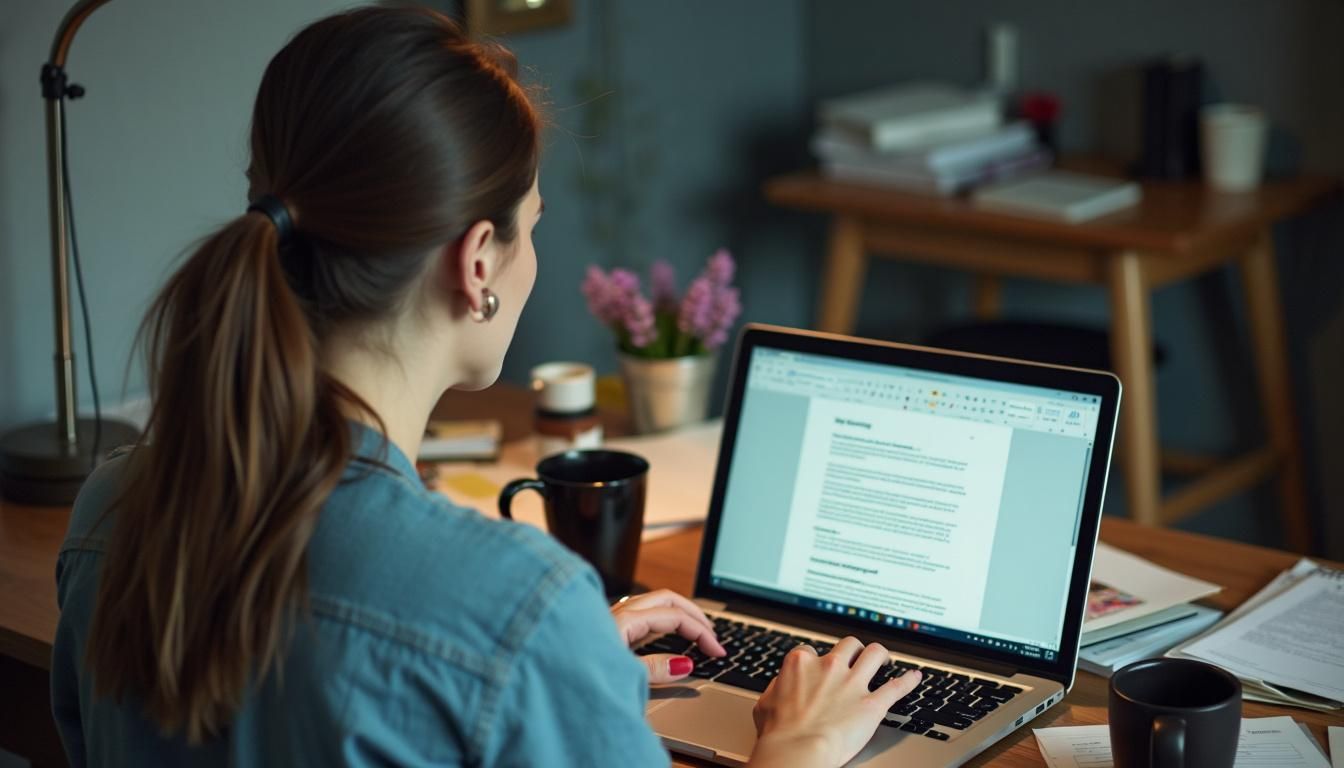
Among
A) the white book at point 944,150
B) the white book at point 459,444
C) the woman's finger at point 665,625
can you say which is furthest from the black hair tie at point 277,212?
the white book at point 944,150

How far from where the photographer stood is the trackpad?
101 cm

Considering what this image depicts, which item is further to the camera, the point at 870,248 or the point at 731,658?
the point at 870,248

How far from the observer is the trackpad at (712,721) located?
1010 mm

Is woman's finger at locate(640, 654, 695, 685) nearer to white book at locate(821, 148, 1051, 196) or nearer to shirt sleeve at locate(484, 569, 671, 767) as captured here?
shirt sleeve at locate(484, 569, 671, 767)

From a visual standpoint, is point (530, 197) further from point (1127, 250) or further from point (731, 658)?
point (1127, 250)

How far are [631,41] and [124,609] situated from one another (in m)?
2.19

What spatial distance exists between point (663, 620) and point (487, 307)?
32 centimetres

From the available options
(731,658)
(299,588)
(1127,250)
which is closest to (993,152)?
(1127,250)

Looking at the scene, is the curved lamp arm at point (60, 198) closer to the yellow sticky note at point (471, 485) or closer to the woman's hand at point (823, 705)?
the yellow sticky note at point (471, 485)

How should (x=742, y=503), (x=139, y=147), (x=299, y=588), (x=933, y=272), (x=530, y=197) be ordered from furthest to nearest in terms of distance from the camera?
(x=933, y=272)
(x=139, y=147)
(x=742, y=503)
(x=530, y=197)
(x=299, y=588)

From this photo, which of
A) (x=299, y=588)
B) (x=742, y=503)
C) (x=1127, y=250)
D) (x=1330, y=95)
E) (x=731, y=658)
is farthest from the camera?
(x=1330, y=95)

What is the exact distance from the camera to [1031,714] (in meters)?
1.04

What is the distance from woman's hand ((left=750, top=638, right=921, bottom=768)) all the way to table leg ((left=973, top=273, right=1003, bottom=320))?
7.03 feet

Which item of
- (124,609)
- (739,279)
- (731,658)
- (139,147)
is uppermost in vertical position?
(139,147)
